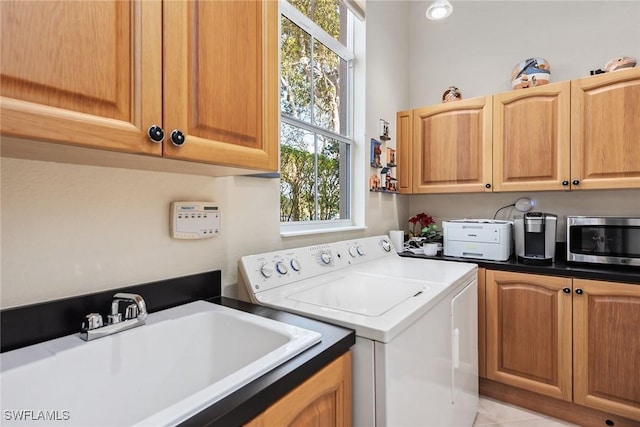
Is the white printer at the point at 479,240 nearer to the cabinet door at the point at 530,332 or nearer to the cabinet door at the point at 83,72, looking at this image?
the cabinet door at the point at 530,332

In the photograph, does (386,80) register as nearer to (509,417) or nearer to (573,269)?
(573,269)

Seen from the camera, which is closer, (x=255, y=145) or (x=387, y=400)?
(x=387, y=400)

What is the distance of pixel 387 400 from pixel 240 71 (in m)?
1.02

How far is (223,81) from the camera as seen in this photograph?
91cm

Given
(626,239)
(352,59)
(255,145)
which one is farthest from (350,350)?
(352,59)

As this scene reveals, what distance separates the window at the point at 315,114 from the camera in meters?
1.86

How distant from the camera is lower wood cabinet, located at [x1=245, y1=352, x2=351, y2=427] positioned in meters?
0.69

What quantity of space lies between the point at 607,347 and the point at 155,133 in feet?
7.68

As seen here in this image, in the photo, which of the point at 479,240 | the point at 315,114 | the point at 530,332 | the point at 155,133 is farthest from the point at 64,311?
the point at 530,332

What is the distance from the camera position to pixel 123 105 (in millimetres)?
698

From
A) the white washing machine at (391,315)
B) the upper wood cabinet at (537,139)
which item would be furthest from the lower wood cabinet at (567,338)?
the upper wood cabinet at (537,139)

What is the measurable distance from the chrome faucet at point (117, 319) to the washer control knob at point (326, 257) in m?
0.86

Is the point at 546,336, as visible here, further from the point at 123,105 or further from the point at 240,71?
the point at 123,105

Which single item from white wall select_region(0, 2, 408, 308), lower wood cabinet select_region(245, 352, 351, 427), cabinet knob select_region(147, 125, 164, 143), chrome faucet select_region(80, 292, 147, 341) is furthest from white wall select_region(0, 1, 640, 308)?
lower wood cabinet select_region(245, 352, 351, 427)
